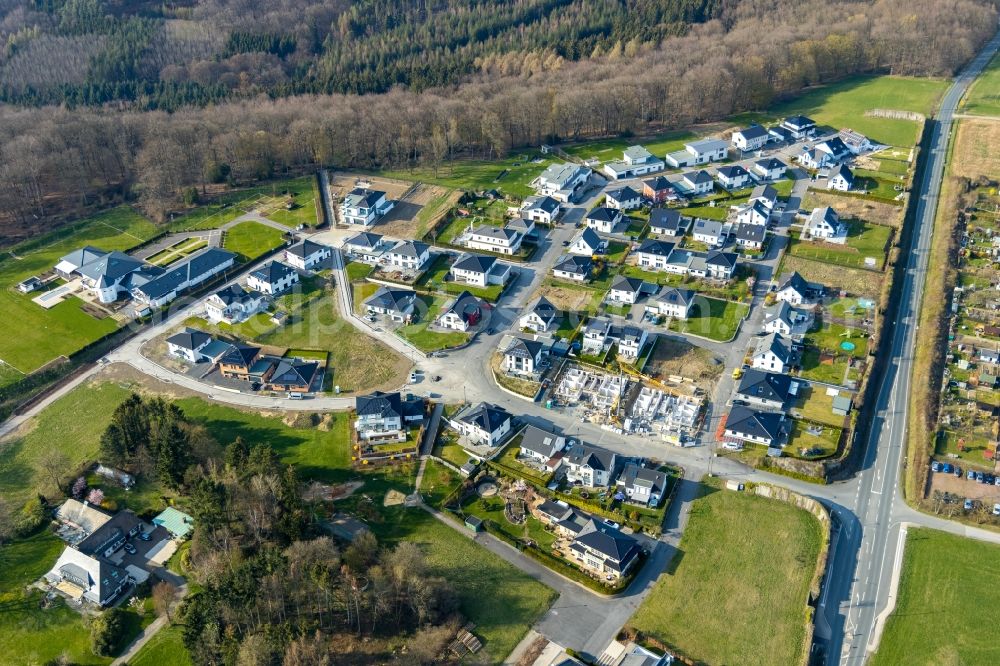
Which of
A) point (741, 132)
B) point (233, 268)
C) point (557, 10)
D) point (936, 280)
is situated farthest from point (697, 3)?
point (233, 268)

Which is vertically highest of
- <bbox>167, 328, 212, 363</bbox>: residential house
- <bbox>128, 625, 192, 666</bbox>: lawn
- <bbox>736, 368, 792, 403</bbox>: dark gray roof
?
<bbox>736, 368, 792, 403</bbox>: dark gray roof

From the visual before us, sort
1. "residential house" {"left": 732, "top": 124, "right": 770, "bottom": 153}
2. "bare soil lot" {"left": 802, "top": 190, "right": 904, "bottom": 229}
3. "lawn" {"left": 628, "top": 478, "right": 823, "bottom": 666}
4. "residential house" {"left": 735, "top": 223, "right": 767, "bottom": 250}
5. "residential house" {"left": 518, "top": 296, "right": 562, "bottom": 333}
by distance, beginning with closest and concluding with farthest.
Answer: "lawn" {"left": 628, "top": 478, "right": 823, "bottom": 666} → "residential house" {"left": 518, "top": 296, "right": 562, "bottom": 333} → "residential house" {"left": 735, "top": 223, "right": 767, "bottom": 250} → "bare soil lot" {"left": 802, "top": 190, "right": 904, "bottom": 229} → "residential house" {"left": 732, "top": 124, "right": 770, "bottom": 153}

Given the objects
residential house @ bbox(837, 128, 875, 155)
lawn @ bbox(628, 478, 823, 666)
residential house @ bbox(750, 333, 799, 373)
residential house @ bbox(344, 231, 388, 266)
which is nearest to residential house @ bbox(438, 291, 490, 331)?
residential house @ bbox(344, 231, 388, 266)

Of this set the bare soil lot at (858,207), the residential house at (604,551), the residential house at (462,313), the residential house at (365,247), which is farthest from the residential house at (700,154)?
the residential house at (604,551)

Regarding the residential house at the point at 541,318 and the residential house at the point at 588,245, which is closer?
the residential house at the point at 541,318

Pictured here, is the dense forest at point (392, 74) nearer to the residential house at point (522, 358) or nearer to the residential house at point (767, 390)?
the residential house at point (522, 358)

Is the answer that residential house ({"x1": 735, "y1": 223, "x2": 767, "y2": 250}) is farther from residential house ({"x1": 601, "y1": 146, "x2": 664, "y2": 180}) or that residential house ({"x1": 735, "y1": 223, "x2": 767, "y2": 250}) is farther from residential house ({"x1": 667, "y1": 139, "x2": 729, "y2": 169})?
residential house ({"x1": 667, "y1": 139, "x2": 729, "y2": 169})

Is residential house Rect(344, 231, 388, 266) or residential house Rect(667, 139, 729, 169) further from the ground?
residential house Rect(667, 139, 729, 169)

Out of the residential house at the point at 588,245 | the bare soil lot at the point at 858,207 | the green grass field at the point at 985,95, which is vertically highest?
the green grass field at the point at 985,95
